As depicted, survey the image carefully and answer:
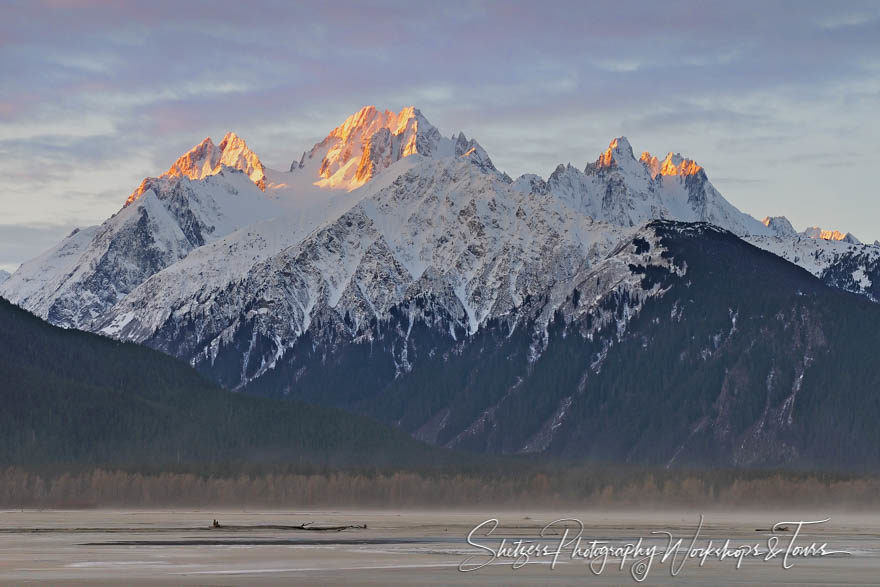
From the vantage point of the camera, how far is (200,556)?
584 feet

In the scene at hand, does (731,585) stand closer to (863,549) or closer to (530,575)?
(530,575)

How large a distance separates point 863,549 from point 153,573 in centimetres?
8374

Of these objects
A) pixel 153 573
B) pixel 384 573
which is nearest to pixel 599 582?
pixel 384 573

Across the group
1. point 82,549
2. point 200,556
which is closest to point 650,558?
point 200,556

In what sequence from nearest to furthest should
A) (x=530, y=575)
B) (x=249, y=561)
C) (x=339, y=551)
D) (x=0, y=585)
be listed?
(x=0, y=585) → (x=530, y=575) → (x=249, y=561) → (x=339, y=551)

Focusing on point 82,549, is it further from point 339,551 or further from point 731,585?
point 731,585

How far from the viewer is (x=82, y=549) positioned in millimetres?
191875

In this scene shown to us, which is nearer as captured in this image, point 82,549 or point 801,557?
point 801,557

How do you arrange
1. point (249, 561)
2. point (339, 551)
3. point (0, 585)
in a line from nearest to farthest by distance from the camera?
point (0, 585) → point (249, 561) → point (339, 551)

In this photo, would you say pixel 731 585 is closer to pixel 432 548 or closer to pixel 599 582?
pixel 599 582

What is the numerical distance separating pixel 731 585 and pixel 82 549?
78461 millimetres

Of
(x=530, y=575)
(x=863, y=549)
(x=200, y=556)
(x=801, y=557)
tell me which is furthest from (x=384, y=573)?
(x=863, y=549)

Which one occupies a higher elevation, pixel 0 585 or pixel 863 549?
pixel 0 585

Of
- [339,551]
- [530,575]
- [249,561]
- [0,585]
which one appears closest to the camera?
[0,585]
